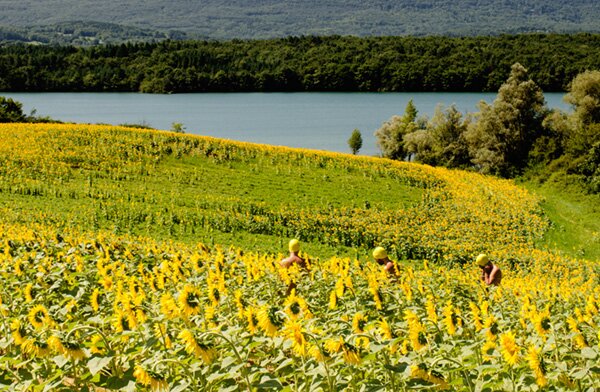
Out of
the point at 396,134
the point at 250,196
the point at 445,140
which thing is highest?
the point at 445,140

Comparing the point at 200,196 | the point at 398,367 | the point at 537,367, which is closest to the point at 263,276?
the point at 398,367

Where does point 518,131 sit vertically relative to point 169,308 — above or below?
below

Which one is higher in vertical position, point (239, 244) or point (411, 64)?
point (411, 64)

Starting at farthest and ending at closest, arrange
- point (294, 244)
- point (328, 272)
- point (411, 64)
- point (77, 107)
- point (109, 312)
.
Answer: point (411, 64) < point (77, 107) < point (294, 244) < point (328, 272) < point (109, 312)

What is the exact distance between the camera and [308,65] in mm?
116375

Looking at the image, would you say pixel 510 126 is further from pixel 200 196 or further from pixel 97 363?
pixel 97 363

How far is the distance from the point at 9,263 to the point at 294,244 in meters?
3.83

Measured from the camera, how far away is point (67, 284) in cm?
743

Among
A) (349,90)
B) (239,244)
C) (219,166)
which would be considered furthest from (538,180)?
(349,90)

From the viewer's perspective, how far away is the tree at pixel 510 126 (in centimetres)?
4059

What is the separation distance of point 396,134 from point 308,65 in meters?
66.4

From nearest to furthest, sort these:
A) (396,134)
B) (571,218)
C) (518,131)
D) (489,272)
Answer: (489,272) → (571,218) → (518,131) → (396,134)

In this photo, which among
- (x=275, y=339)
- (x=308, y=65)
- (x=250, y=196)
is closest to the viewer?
(x=275, y=339)

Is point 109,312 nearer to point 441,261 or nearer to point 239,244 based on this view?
point 239,244
